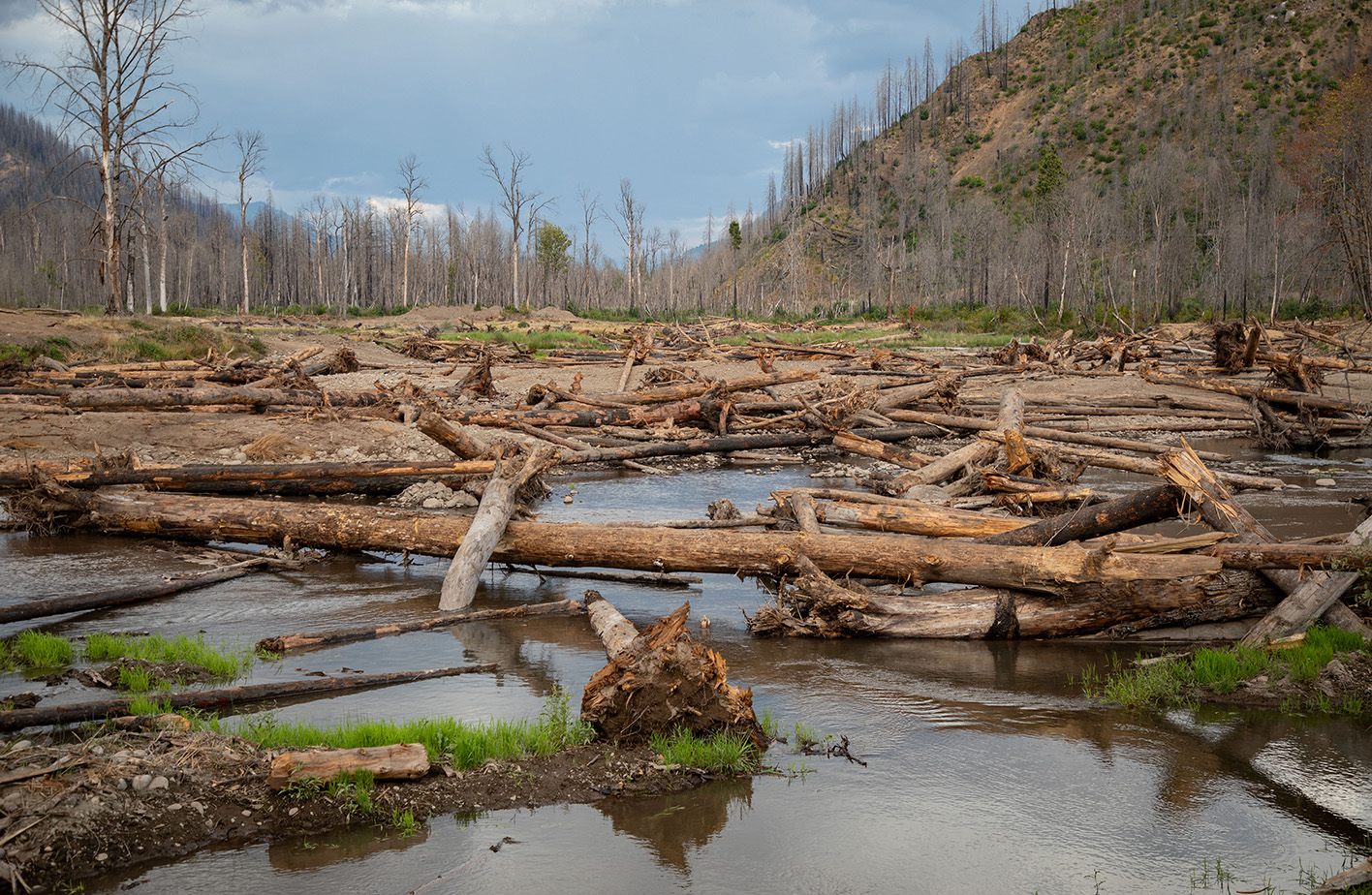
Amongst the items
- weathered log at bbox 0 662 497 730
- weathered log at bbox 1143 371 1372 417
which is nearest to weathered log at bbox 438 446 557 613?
weathered log at bbox 0 662 497 730

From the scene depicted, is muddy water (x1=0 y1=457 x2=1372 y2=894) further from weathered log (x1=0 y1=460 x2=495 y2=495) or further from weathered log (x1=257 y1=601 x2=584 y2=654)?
weathered log (x1=0 y1=460 x2=495 y2=495)

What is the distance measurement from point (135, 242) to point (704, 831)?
97.2 metres

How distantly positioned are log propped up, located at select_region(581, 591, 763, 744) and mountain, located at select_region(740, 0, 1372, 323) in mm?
44509

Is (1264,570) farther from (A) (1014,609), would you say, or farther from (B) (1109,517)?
(A) (1014,609)

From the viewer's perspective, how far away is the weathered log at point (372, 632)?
5.98m

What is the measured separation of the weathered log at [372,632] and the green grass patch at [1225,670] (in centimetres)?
420

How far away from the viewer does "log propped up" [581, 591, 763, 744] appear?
447cm

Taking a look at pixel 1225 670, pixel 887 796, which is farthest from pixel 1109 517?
pixel 887 796

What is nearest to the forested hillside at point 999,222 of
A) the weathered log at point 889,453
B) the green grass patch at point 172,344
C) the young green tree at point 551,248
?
the young green tree at point 551,248

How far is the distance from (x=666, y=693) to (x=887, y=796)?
1.25 meters

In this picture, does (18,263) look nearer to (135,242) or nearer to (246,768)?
(135,242)

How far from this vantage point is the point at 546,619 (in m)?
7.28

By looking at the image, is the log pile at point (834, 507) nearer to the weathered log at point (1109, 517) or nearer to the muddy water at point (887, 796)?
the weathered log at point (1109, 517)

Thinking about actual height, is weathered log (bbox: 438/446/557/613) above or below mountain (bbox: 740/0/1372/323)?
below
